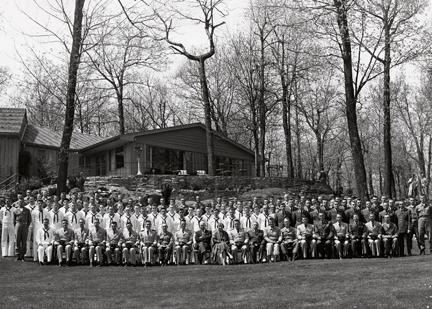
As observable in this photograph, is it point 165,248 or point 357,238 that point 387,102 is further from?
point 165,248

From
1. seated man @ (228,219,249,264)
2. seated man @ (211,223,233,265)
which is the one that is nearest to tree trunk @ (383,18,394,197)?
seated man @ (228,219,249,264)

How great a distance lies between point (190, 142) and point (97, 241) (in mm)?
20588

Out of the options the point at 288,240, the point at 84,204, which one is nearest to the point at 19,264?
the point at 84,204

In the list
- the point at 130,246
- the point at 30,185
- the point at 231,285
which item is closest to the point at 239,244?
the point at 130,246

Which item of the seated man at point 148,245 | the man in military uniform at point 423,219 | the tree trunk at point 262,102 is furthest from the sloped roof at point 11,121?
the man in military uniform at point 423,219

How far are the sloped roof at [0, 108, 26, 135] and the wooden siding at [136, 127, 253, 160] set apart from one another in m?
6.27

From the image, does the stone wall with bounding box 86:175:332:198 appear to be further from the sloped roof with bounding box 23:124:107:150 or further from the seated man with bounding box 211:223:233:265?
the seated man with bounding box 211:223:233:265

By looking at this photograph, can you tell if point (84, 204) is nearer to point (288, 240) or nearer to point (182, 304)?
point (288, 240)

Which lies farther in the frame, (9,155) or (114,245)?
(9,155)

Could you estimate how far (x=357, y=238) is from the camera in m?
16.5

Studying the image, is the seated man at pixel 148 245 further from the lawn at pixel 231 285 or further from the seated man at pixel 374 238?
the seated man at pixel 374 238

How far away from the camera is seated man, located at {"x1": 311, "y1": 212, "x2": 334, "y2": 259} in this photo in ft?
53.4

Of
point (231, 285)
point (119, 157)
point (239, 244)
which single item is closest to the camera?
point (231, 285)

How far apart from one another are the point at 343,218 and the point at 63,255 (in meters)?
7.98
